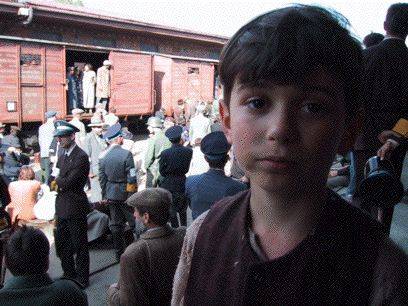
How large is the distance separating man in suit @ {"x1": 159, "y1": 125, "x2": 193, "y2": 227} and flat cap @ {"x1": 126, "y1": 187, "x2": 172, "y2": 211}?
242 centimetres

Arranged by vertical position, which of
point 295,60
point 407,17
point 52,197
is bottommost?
point 52,197

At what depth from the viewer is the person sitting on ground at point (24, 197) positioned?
645 cm

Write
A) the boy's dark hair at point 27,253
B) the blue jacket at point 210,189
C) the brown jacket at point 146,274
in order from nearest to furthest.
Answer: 1. the boy's dark hair at point 27,253
2. the brown jacket at point 146,274
3. the blue jacket at point 210,189

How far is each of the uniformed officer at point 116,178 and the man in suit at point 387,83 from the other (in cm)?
383

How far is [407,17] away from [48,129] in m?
7.81

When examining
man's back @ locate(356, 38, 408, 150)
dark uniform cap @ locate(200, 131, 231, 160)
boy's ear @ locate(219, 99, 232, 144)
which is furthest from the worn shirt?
dark uniform cap @ locate(200, 131, 231, 160)

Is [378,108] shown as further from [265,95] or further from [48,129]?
[48,129]

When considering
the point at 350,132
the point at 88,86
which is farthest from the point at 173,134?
the point at 88,86

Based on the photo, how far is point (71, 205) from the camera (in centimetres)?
532

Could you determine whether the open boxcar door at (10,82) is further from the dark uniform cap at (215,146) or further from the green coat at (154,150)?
the dark uniform cap at (215,146)

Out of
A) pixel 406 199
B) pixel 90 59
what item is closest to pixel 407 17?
pixel 406 199

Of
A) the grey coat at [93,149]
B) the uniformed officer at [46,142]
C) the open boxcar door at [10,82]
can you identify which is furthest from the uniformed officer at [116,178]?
the open boxcar door at [10,82]

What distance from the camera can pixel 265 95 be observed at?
0.85 metres

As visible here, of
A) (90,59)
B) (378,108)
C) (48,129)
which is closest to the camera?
(378,108)
